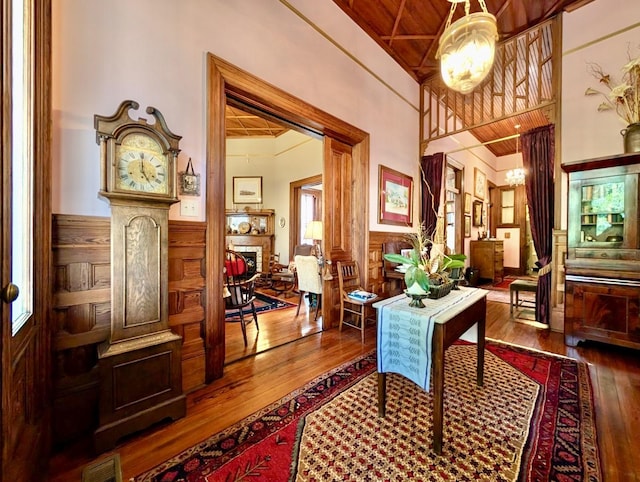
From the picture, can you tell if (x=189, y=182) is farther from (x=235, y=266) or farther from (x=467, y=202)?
(x=467, y=202)

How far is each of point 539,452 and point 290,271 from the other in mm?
4572

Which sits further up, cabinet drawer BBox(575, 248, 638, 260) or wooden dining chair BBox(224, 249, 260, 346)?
cabinet drawer BBox(575, 248, 638, 260)

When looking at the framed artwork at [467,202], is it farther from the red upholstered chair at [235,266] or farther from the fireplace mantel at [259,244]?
the red upholstered chair at [235,266]

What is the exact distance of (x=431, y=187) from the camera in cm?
477

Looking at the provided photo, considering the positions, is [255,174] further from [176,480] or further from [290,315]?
[176,480]

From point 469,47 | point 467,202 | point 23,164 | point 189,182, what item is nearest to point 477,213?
point 467,202

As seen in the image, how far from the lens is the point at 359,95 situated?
11.8 ft

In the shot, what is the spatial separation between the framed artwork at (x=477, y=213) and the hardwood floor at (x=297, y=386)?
416cm

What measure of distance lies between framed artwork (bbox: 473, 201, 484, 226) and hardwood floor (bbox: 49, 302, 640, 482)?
13.6 ft

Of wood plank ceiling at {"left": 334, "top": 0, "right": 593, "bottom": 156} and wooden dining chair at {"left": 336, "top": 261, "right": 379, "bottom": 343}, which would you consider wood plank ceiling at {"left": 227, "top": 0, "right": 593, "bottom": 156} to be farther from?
wooden dining chair at {"left": 336, "top": 261, "right": 379, "bottom": 343}

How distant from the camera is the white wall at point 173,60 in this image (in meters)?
1.54

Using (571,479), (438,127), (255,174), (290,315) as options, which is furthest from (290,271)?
(571,479)

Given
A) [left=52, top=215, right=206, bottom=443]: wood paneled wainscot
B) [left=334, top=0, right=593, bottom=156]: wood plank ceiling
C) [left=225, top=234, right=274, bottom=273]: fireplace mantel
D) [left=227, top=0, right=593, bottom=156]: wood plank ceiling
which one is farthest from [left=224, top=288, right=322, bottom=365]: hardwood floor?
[left=334, top=0, right=593, bottom=156]: wood plank ceiling

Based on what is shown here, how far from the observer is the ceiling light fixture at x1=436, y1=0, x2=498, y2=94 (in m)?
1.82
